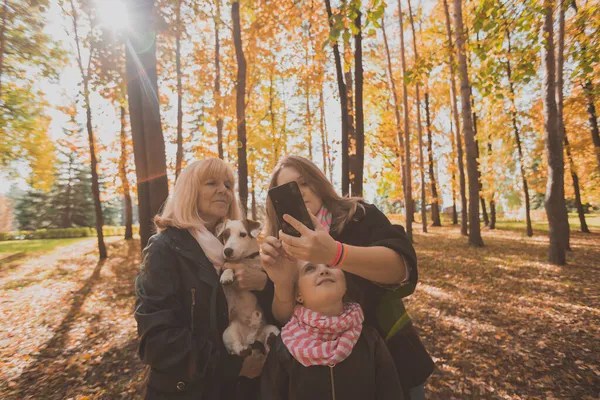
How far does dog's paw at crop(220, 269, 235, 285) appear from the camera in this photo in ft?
6.65

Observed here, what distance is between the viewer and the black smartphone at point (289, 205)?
60.9 inches

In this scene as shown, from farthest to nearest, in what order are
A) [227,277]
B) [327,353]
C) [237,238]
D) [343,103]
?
[343,103], [237,238], [227,277], [327,353]

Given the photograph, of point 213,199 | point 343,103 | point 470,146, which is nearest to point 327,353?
point 213,199

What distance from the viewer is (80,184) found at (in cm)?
3139

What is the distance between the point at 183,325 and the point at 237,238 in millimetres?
694

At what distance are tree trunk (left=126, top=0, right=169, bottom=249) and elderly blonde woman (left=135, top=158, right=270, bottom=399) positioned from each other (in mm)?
1860

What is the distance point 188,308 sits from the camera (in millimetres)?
1888

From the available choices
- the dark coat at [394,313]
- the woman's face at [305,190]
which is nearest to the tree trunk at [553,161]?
the dark coat at [394,313]

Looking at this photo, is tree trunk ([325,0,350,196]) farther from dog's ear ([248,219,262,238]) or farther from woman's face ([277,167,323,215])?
woman's face ([277,167,323,215])

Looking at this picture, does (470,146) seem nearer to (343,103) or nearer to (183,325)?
(343,103)

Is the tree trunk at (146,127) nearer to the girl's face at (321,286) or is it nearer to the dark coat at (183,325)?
the dark coat at (183,325)

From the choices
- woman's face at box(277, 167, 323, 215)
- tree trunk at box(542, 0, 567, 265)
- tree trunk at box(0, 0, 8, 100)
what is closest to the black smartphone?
woman's face at box(277, 167, 323, 215)

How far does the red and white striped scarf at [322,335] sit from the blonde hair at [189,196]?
1.05 metres

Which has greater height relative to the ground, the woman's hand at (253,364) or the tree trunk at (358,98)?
the tree trunk at (358,98)
